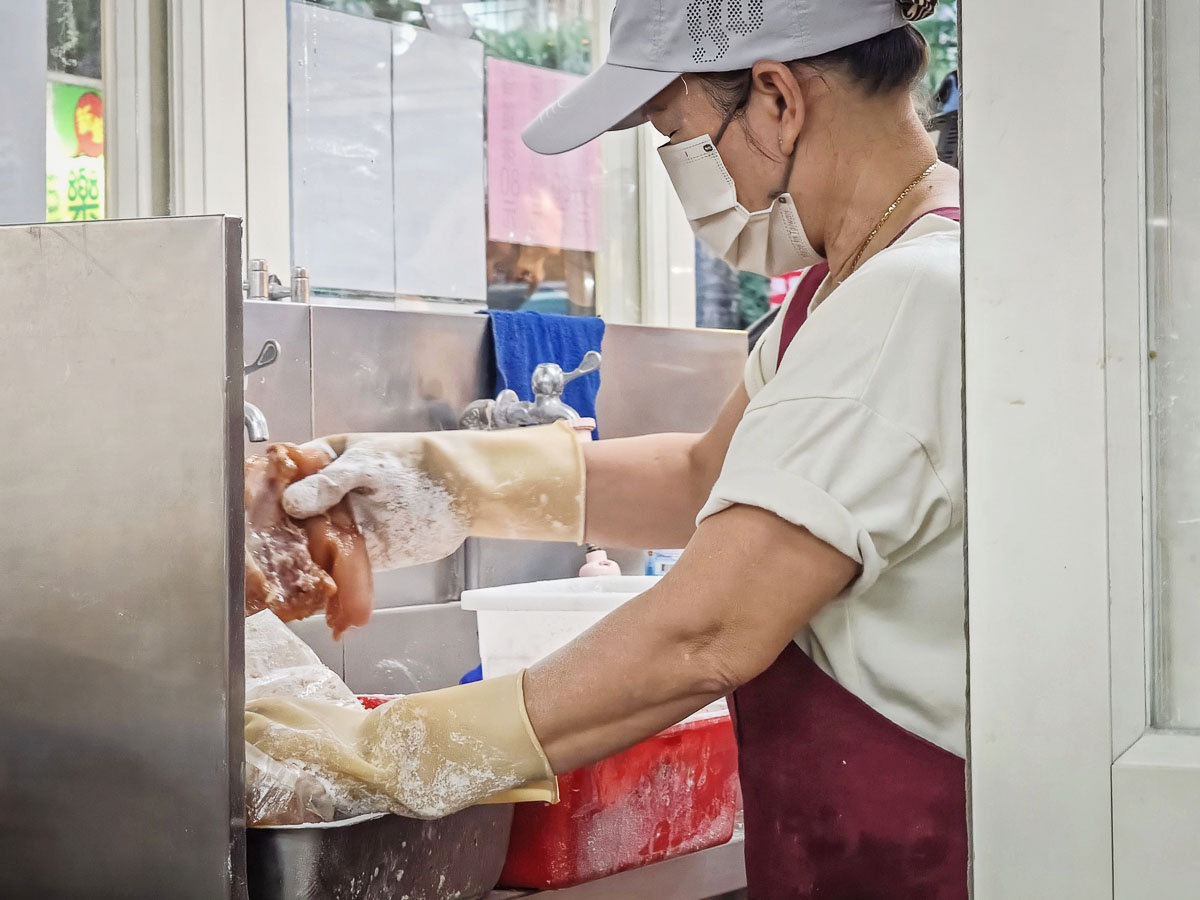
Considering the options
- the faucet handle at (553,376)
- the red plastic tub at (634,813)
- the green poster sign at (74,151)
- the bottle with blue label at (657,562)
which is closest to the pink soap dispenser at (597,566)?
the bottle with blue label at (657,562)

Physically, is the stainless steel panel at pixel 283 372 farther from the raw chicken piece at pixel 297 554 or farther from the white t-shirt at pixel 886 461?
the white t-shirt at pixel 886 461

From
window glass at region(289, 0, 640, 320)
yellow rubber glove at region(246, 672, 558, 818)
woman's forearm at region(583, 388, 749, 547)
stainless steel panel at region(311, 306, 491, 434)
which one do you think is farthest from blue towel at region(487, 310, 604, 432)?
yellow rubber glove at region(246, 672, 558, 818)

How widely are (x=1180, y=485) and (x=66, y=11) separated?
5.97 ft

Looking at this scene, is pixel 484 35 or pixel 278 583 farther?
pixel 484 35

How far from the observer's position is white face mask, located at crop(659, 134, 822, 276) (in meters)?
1.17

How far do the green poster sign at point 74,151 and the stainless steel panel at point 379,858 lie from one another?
4.09 feet

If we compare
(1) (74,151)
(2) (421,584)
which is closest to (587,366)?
(2) (421,584)

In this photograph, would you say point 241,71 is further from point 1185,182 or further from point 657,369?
point 1185,182

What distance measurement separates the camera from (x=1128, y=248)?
607 mm

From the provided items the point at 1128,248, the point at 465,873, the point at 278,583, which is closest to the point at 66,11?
the point at 278,583

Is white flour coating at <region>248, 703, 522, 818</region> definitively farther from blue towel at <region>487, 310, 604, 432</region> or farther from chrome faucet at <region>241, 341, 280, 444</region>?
blue towel at <region>487, 310, 604, 432</region>

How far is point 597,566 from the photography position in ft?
7.27

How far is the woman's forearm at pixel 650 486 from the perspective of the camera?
1.48 m

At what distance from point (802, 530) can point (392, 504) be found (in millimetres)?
623
